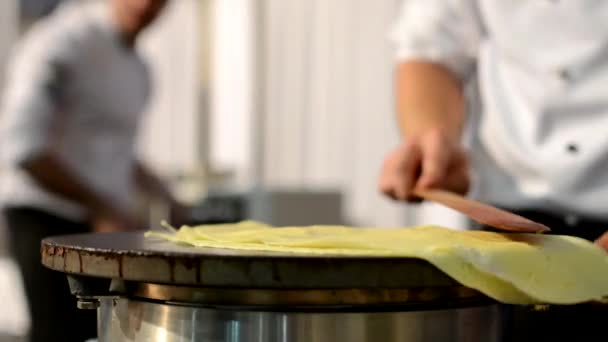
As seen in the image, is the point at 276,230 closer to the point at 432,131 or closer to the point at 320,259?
the point at 320,259

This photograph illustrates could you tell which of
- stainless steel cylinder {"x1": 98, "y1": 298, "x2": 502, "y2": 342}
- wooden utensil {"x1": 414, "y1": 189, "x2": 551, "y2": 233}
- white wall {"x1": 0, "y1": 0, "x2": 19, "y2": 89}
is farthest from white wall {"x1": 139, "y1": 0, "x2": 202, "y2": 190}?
stainless steel cylinder {"x1": 98, "y1": 298, "x2": 502, "y2": 342}

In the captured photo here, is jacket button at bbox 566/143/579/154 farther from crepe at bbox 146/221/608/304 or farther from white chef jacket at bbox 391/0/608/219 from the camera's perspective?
crepe at bbox 146/221/608/304

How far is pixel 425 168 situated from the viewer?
84 centimetres

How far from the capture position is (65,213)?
1934 millimetres

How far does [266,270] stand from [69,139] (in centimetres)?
158

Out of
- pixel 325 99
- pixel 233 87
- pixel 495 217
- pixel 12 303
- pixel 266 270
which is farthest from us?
pixel 233 87

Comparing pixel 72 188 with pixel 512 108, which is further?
pixel 72 188

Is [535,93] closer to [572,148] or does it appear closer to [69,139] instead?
[572,148]

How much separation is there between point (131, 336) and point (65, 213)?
4.70ft

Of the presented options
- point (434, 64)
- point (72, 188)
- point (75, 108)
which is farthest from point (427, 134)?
point (75, 108)

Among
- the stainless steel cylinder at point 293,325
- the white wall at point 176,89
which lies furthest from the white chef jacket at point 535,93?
the white wall at point 176,89

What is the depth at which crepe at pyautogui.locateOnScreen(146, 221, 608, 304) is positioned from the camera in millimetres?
507

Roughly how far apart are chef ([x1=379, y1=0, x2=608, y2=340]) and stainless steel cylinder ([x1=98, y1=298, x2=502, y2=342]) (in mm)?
301

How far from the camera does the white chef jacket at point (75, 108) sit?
1828 millimetres
